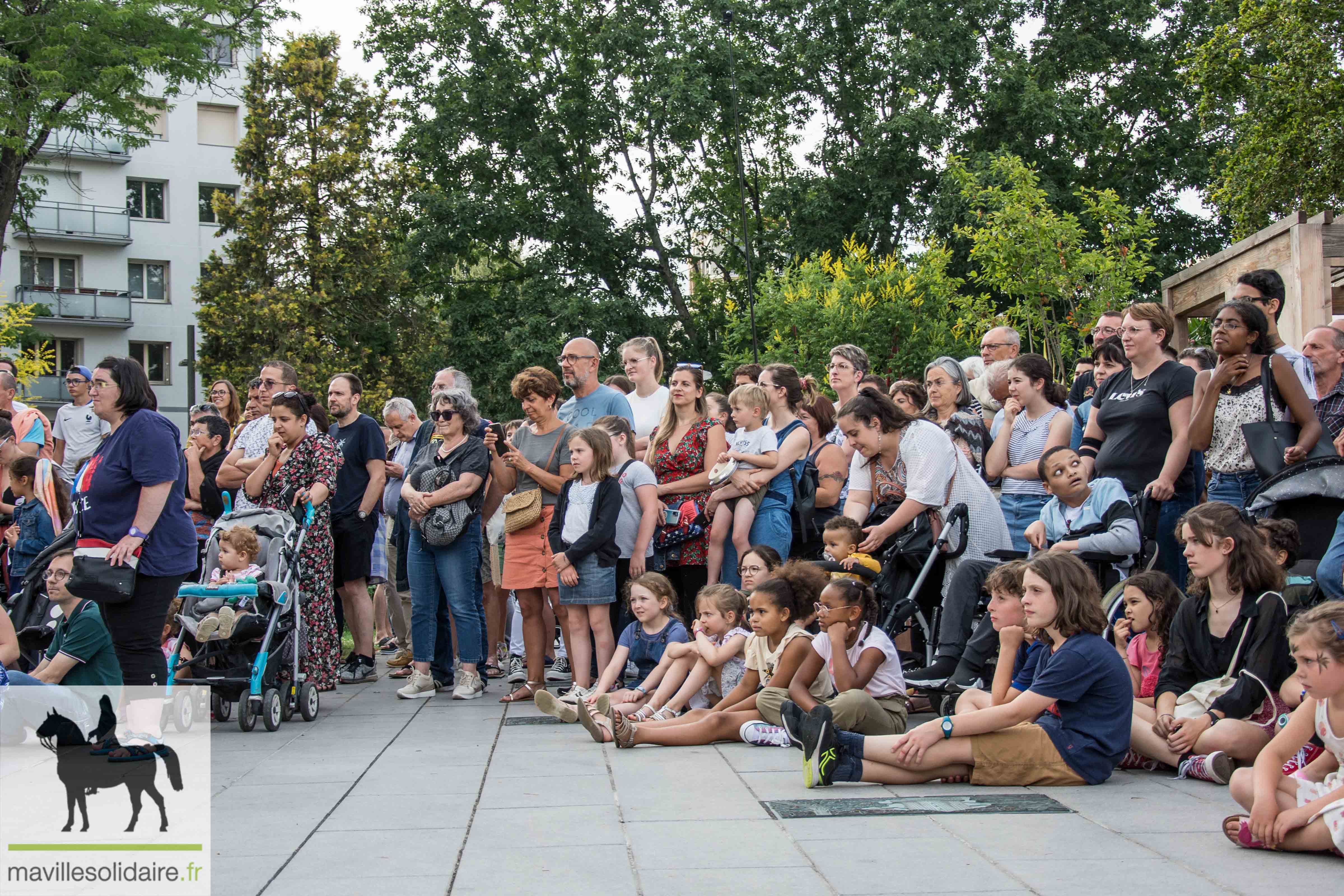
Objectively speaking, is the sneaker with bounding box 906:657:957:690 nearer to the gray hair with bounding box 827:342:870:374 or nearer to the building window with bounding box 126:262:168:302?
the gray hair with bounding box 827:342:870:374

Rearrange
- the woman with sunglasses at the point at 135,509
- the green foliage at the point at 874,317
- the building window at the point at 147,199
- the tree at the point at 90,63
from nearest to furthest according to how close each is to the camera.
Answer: the woman with sunglasses at the point at 135,509, the tree at the point at 90,63, the green foliage at the point at 874,317, the building window at the point at 147,199

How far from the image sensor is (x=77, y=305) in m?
47.3

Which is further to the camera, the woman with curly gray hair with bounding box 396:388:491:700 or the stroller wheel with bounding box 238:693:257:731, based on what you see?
the woman with curly gray hair with bounding box 396:388:491:700

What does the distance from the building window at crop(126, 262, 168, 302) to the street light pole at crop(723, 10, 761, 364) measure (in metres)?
25.5

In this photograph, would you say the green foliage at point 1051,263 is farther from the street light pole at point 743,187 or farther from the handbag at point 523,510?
the handbag at point 523,510

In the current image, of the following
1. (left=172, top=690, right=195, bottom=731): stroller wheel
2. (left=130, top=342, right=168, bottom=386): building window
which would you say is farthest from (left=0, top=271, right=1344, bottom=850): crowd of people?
(left=130, top=342, right=168, bottom=386): building window

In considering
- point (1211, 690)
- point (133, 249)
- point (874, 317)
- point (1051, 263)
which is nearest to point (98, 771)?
point (1211, 690)

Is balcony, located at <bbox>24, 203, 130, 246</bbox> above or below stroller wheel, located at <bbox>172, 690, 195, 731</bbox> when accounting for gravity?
above

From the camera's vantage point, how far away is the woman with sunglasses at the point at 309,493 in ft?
27.7

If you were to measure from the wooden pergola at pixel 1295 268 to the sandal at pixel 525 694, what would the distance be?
626 cm

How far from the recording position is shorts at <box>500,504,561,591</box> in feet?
27.0

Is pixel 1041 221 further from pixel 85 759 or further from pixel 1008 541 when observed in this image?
pixel 85 759

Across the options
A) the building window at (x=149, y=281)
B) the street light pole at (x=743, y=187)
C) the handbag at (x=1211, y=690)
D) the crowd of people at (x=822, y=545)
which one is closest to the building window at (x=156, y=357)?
the building window at (x=149, y=281)

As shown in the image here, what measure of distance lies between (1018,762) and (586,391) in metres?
4.64
